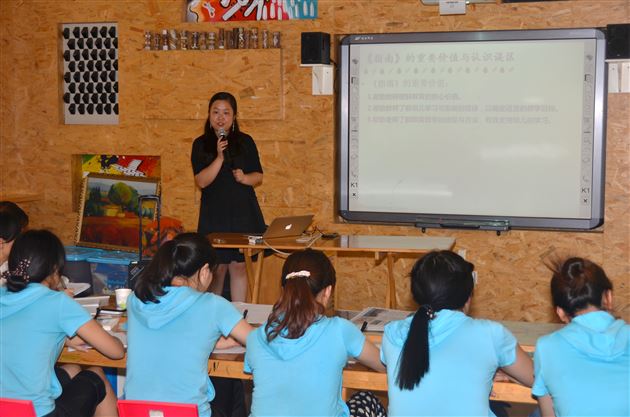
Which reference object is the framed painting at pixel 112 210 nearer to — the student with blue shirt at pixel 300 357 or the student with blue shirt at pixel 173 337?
the student with blue shirt at pixel 173 337

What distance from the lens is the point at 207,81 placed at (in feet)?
20.6

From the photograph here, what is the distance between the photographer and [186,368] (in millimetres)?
2797

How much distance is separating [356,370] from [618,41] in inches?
131

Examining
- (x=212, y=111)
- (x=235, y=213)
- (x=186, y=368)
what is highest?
(x=212, y=111)

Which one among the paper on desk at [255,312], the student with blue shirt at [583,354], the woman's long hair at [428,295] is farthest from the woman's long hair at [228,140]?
the student with blue shirt at [583,354]

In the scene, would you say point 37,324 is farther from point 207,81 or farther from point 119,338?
point 207,81

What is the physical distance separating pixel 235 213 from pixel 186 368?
269 centimetres

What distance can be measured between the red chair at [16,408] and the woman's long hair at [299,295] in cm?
73

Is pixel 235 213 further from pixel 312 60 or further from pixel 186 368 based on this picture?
pixel 186 368

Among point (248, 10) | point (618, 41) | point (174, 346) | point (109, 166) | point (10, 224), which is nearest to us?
point (174, 346)

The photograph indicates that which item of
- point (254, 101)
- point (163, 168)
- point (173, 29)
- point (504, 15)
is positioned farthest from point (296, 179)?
point (504, 15)

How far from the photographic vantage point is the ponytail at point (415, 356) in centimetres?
241

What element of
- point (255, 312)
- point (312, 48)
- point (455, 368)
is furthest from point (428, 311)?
point (312, 48)

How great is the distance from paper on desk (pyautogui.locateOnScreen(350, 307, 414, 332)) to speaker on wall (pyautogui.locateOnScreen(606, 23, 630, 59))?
2641mm
